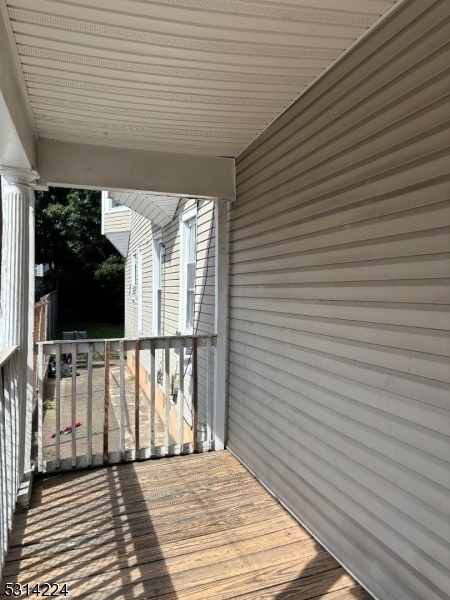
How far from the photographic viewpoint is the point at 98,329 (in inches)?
734

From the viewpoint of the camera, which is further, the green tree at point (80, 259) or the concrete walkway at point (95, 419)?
the green tree at point (80, 259)

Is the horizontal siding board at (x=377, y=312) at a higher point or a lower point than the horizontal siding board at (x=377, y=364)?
higher

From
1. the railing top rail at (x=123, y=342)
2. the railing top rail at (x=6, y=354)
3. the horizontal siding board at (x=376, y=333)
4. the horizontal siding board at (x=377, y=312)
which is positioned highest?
the horizontal siding board at (x=377, y=312)

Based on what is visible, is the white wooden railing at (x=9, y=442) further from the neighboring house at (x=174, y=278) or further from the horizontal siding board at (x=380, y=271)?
the horizontal siding board at (x=380, y=271)

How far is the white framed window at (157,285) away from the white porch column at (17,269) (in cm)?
454

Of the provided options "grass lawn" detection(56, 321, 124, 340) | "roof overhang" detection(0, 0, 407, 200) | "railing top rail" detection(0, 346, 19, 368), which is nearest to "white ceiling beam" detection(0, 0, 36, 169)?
"roof overhang" detection(0, 0, 407, 200)

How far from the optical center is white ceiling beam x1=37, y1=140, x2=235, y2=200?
3291 mm

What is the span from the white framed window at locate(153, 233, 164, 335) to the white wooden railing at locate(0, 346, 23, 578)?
4759 millimetres

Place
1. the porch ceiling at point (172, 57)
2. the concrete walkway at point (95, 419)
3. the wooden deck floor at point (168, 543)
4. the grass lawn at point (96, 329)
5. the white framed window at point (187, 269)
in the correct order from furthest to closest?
the grass lawn at point (96, 329), the white framed window at point (187, 269), the concrete walkway at point (95, 419), the wooden deck floor at point (168, 543), the porch ceiling at point (172, 57)

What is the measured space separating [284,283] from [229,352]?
125 cm

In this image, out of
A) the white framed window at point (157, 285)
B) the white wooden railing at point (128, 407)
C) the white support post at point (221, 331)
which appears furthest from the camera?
the white framed window at point (157, 285)

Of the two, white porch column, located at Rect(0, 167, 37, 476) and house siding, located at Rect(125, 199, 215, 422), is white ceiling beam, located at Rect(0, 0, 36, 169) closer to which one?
white porch column, located at Rect(0, 167, 37, 476)

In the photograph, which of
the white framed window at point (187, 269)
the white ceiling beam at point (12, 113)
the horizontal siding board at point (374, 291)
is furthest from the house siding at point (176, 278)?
the white ceiling beam at point (12, 113)

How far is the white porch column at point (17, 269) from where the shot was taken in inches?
115
